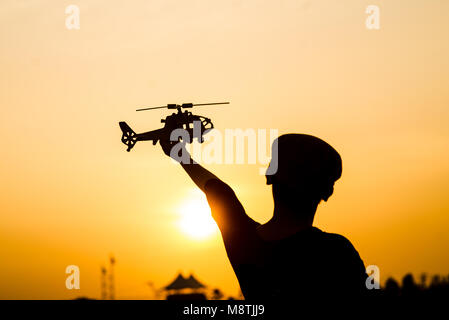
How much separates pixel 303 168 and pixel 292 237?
0.34m

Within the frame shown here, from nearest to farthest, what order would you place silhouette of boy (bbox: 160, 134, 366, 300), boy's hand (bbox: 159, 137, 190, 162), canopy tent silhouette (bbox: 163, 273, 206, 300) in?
1. silhouette of boy (bbox: 160, 134, 366, 300)
2. boy's hand (bbox: 159, 137, 190, 162)
3. canopy tent silhouette (bbox: 163, 273, 206, 300)

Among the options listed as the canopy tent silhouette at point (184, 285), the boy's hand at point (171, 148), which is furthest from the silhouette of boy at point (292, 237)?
the canopy tent silhouette at point (184, 285)

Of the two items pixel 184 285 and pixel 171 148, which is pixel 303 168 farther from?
pixel 184 285

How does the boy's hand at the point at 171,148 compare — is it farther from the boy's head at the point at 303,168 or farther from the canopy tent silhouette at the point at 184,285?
the canopy tent silhouette at the point at 184,285

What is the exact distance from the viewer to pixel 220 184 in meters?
4.02

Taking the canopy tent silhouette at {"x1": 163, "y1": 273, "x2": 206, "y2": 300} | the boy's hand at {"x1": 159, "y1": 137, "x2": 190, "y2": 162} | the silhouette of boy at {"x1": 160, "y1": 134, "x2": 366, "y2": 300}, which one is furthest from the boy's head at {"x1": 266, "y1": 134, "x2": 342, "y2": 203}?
the canopy tent silhouette at {"x1": 163, "y1": 273, "x2": 206, "y2": 300}

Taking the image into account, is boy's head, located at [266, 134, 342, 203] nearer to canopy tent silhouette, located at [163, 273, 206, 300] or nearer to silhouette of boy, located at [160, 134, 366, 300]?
silhouette of boy, located at [160, 134, 366, 300]

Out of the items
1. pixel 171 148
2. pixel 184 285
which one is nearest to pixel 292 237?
pixel 171 148

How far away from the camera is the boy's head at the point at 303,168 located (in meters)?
3.76

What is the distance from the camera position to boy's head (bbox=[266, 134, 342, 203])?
12.3 feet

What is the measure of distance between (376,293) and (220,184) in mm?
967

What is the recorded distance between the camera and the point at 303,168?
385 centimetres
